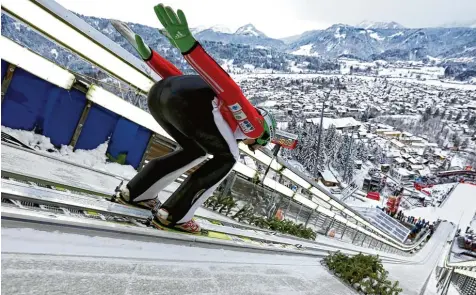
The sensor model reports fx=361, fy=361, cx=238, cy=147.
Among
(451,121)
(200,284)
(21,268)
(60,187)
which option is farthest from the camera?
(451,121)

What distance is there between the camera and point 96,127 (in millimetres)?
4840

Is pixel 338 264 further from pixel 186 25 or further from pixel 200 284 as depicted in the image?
pixel 186 25

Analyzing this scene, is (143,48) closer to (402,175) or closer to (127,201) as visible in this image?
(127,201)

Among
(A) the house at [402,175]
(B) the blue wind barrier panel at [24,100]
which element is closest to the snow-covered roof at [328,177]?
(A) the house at [402,175]

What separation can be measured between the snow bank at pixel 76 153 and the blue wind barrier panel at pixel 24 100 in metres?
0.11

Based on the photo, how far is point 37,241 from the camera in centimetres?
178

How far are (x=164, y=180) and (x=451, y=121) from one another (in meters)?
208

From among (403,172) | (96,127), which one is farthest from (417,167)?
(96,127)

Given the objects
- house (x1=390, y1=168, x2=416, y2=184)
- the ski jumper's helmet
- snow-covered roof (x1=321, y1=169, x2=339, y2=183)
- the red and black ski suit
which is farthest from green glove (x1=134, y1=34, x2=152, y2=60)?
house (x1=390, y1=168, x2=416, y2=184)

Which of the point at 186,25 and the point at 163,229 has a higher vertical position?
the point at 186,25

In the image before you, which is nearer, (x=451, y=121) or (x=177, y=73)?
(x=177, y=73)

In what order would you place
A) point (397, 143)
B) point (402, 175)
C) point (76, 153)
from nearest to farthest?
point (76, 153)
point (402, 175)
point (397, 143)

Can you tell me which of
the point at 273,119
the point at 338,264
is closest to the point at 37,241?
the point at 273,119

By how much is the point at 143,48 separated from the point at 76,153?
2.33 metres
